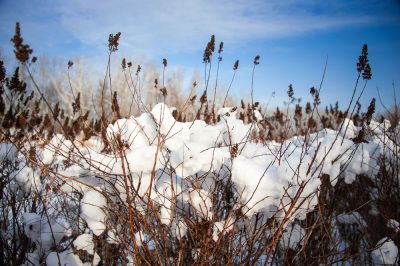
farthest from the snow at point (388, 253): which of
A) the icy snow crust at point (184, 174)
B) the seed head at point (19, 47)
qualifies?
the seed head at point (19, 47)

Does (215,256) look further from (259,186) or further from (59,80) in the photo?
(59,80)

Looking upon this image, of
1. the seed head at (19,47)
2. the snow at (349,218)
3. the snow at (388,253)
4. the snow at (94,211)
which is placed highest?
the seed head at (19,47)

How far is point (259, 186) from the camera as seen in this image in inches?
48.8

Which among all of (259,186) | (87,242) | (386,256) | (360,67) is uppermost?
(360,67)

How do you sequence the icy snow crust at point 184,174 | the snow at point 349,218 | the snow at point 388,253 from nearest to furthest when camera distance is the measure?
1. the icy snow crust at point 184,174
2. the snow at point 388,253
3. the snow at point 349,218

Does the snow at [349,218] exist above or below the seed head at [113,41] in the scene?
below

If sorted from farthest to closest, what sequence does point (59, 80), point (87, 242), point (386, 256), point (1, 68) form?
1. point (59, 80)
2. point (386, 256)
3. point (1, 68)
4. point (87, 242)

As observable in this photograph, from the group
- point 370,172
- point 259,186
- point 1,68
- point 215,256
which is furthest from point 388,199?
point 1,68

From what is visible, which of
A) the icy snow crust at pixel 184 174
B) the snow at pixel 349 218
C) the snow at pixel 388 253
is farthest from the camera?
the snow at pixel 349 218

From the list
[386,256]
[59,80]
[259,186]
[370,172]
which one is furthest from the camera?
[59,80]

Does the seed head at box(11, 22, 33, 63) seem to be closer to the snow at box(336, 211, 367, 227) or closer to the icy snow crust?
the icy snow crust

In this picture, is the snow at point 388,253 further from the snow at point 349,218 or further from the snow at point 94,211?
the snow at point 94,211

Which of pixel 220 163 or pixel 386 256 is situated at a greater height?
pixel 220 163

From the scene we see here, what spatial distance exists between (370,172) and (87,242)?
2.48 metres
